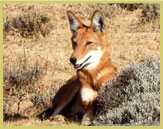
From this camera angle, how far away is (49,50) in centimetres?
1282

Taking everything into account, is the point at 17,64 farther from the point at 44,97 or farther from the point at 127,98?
the point at 127,98

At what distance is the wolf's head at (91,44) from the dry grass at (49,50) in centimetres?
126

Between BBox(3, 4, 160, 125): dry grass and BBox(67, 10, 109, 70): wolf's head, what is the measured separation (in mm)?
1260

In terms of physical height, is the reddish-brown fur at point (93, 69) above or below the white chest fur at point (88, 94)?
above

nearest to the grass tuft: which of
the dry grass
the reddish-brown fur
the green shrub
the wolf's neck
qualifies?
the dry grass

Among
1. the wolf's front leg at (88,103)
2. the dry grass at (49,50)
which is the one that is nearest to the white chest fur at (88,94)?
the wolf's front leg at (88,103)

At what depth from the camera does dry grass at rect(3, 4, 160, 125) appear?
958 cm

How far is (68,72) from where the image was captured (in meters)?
11.4

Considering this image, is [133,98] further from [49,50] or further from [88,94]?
[49,50]

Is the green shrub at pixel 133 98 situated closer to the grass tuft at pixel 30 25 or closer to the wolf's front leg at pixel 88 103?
the wolf's front leg at pixel 88 103

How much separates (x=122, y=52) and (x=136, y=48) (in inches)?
19.1

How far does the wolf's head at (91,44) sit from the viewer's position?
7.48m

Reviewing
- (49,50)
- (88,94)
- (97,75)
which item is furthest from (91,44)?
(49,50)

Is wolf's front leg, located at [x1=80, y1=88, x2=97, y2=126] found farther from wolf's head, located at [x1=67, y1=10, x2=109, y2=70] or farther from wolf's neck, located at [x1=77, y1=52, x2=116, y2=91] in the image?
wolf's head, located at [x1=67, y1=10, x2=109, y2=70]
